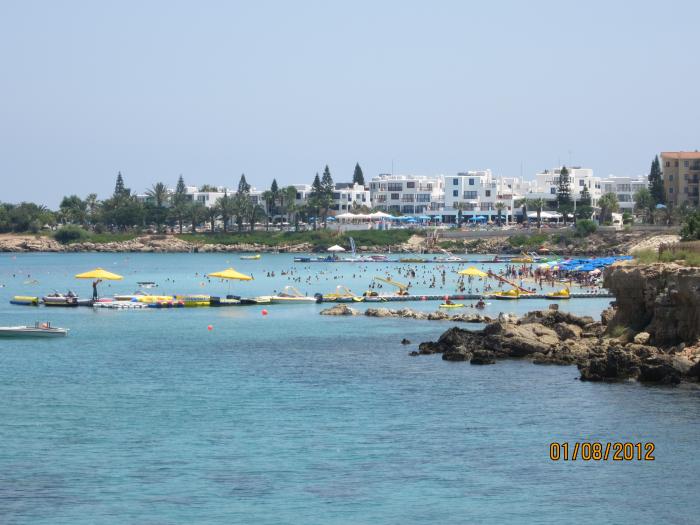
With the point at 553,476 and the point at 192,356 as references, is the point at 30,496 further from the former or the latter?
the point at 192,356

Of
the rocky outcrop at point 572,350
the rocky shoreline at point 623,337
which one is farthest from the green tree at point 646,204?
the rocky shoreline at point 623,337

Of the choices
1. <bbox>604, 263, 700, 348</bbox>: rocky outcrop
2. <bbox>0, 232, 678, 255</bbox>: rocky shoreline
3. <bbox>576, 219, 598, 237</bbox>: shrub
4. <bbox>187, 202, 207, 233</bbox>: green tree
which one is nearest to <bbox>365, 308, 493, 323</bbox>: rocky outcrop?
<bbox>604, 263, 700, 348</bbox>: rocky outcrop

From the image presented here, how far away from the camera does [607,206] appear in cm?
18050

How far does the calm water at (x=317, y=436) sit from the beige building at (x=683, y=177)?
11677cm

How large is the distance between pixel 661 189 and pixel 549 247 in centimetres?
1950

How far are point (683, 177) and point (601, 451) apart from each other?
140m

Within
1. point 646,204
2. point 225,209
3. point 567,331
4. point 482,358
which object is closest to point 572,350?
point 567,331

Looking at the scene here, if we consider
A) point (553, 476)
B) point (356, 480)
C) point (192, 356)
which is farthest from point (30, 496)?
point (192, 356)

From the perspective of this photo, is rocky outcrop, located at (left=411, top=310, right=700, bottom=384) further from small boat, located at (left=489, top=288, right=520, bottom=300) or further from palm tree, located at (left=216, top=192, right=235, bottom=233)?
palm tree, located at (left=216, top=192, right=235, bottom=233)

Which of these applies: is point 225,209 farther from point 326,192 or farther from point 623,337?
point 623,337

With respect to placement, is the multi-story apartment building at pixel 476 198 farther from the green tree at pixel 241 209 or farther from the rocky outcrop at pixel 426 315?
the rocky outcrop at pixel 426 315

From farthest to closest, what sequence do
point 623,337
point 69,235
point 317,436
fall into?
point 69,235
point 623,337
point 317,436

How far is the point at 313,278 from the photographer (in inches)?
4788

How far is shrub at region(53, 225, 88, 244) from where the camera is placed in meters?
196
